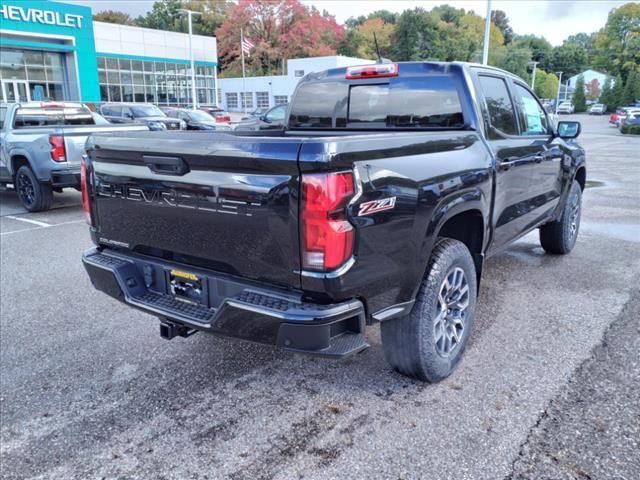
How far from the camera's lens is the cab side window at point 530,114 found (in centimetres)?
454

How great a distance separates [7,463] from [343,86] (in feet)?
11.1

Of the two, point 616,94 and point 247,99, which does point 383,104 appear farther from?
point 616,94

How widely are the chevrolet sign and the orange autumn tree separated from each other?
1207 inches

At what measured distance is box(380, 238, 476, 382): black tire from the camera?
116 inches

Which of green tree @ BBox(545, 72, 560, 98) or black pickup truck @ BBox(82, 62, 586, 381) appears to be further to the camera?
green tree @ BBox(545, 72, 560, 98)

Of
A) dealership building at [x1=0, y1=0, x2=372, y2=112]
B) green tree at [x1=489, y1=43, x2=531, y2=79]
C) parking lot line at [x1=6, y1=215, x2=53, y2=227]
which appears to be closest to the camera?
parking lot line at [x1=6, y1=215, x2=53, y2=227]

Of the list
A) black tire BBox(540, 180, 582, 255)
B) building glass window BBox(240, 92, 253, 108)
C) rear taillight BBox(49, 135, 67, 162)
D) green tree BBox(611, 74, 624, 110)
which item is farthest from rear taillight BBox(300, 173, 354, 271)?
green tree BBox(611, 74, 624, 110)

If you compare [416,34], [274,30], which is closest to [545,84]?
[416,34]

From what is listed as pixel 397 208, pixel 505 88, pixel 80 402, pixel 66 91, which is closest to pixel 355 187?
pixel 397 208

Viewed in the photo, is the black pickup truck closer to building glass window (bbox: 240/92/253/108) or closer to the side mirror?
the side mirror

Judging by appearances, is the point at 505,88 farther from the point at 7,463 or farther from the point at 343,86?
the point at 7,463

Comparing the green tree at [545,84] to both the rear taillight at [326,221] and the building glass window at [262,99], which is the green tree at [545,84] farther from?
the rear taillight at [326,221]

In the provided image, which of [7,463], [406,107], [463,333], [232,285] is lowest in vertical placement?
[7,463]

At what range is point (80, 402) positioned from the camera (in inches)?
124
